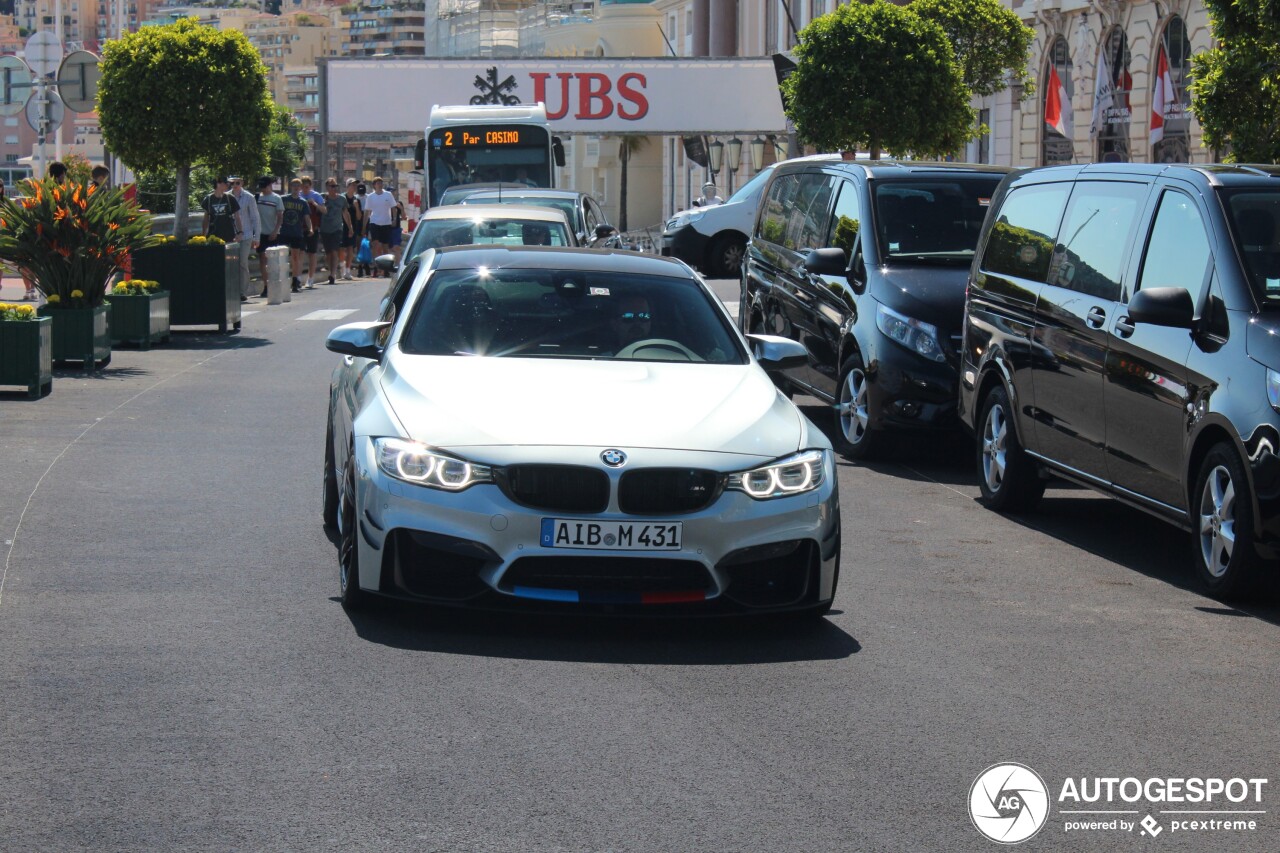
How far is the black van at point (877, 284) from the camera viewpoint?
12.2m

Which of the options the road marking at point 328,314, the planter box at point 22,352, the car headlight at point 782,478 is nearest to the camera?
the car headlight at point 782,478

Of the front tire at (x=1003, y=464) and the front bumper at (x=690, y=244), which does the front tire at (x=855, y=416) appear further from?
the front bumper at (x=690, y=244)

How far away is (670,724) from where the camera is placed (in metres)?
5.75

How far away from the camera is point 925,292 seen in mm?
12383

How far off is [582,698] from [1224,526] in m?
3.27

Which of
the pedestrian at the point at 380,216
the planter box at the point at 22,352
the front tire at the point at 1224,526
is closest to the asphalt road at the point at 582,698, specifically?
the front tire at the point at 1224,526

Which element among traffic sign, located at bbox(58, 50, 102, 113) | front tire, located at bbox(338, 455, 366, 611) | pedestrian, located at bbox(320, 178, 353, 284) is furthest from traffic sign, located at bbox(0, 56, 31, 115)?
front tire, located at bbox(338, 455, 366, 611)

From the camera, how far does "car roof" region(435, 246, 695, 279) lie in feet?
27.7

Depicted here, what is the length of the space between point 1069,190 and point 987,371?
117 centimetres

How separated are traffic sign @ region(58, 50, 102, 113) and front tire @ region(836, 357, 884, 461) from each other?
15454 mm

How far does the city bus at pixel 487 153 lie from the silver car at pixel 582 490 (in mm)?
27902

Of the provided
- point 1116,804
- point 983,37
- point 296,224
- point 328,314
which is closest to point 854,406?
point 1116,804

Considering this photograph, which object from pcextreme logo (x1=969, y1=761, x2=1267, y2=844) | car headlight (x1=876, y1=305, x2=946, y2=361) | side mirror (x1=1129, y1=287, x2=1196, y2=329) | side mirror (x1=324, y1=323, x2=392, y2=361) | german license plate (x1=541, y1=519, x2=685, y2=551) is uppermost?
side mirror (x1=1129, y1=287, x2=1196, y2=329)

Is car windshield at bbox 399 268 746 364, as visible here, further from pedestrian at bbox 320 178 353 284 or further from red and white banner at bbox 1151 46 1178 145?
red and white banner at bbox 1151 46 1178 145
